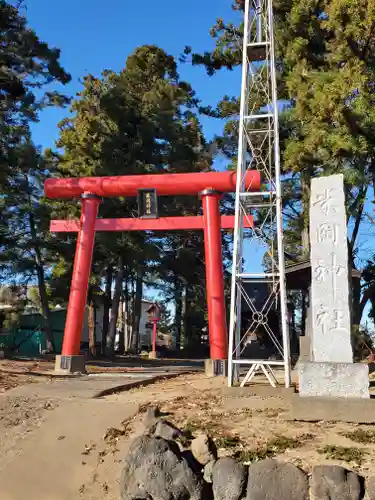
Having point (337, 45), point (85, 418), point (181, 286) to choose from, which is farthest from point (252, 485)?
→ point (181, 286)

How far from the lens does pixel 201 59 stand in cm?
1825

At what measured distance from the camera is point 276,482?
12.8 ft

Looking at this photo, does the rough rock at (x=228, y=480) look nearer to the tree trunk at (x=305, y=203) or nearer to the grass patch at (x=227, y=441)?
the grass patch at (x=227, y=441)

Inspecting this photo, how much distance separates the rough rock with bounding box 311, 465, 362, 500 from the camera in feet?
12.2

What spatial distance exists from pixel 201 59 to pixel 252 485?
16.8m

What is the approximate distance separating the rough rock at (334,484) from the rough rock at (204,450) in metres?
0.96

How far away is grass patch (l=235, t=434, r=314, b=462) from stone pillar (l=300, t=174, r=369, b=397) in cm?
94

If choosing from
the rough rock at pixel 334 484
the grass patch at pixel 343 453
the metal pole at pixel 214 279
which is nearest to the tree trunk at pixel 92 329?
the metal pole at pixel 214 279

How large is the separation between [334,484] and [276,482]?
44 centimetres

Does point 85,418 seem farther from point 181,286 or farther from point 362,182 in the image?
point 181,286

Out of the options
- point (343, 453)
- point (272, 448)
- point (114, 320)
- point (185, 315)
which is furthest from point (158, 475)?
point (185, 315)

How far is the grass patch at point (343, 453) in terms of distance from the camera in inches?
183

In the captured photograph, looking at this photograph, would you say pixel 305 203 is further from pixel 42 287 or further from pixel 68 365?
pixel 42 287

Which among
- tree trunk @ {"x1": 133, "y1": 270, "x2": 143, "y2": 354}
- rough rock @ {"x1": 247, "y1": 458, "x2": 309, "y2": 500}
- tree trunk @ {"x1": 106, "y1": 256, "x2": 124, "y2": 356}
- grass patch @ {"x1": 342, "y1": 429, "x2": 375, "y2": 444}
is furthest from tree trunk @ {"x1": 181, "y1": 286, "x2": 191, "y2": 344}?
rough rock @ {"x1": 247, "y1": 458, "x2": 309, "y2": 500}
